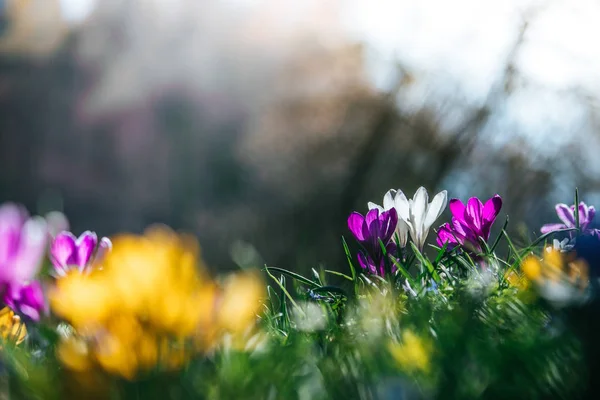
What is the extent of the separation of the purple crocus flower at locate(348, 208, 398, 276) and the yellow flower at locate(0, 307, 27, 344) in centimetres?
50

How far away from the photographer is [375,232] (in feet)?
3.24

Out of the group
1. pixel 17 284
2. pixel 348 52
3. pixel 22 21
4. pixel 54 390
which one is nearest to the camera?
pixel 54 390

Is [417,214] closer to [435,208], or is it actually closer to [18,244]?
[435,208]

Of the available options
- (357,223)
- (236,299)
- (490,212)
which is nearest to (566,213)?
(490,212)

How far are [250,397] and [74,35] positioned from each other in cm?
858

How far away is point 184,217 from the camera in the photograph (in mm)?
8227

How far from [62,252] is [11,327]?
0.37ft

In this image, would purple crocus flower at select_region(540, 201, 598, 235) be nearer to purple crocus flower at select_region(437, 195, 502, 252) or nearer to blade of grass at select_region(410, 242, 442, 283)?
purple crocus flower at select_region(437, 195, 502, 252)

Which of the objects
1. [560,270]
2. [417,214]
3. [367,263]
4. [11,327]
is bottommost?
[11,327]

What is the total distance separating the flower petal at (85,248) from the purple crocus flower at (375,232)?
15.5 inches

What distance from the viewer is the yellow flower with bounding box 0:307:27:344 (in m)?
0.74

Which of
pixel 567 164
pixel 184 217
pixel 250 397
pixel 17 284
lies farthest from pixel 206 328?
pixel 567 164

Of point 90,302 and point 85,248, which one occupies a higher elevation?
point 90,302

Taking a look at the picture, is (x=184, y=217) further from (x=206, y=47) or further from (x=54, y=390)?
(x=54, y=390)
